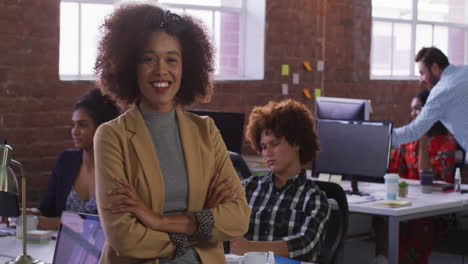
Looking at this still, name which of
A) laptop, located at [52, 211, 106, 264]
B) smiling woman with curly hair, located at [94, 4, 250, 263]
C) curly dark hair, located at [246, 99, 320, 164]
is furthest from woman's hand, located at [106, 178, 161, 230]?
curly dark hair, located at [246, 99, 320, 164]

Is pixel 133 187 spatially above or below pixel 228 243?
above

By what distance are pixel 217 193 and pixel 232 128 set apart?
2.41m

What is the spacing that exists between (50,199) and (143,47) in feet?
6.85

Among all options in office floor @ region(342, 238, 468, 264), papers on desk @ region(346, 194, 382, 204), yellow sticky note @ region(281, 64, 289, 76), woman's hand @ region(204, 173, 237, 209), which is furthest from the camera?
yellow sticky note @ region(281, 64, 289, 76)

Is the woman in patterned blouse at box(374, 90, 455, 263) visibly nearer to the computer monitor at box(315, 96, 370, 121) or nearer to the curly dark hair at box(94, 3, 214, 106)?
the computer monitor at box(315, 96, 370, 121)

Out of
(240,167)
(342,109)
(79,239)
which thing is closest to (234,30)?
(342,109)

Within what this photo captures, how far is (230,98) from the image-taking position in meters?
5.77

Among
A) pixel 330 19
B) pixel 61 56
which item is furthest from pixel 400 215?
pixel 330 19

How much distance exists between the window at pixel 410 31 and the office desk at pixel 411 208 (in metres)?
3.27

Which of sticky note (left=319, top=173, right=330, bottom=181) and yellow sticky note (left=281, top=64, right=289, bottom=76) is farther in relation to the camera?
yellow sticky note (left=281, top=64, right=289, bottom=76)

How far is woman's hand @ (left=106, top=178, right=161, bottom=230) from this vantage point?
1.48 meters

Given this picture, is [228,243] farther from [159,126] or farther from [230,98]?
[230,98]

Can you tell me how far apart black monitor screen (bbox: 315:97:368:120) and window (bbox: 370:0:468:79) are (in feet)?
9.35

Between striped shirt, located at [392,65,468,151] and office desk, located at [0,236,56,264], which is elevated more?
striped shirt, located at [392,65,468,151]
